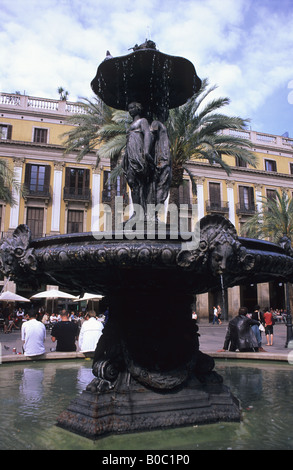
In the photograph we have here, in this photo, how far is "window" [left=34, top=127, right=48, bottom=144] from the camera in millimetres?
32750

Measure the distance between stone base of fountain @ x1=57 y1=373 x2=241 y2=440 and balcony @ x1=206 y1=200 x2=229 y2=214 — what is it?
3372 centimetres

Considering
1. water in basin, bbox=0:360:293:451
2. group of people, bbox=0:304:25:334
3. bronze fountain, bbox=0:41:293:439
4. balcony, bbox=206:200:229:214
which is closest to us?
water in basin, bbox=0:360:293:451

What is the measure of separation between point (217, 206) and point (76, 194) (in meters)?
12.9

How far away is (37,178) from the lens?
3259 cm

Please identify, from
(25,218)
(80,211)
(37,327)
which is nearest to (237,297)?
(80,211)

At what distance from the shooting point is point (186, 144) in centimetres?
1602

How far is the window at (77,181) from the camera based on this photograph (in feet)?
109

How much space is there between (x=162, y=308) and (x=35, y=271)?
3.93 feet

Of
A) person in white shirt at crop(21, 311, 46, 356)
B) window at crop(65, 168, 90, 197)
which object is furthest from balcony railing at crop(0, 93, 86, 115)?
person in white shirt at crop(21, 311, 46, 356)

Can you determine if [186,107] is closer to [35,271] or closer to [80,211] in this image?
[35,271]

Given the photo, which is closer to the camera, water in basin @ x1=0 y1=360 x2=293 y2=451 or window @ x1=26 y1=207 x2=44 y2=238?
water in basin @ x1=0 y1=360 x2=293 y2=451

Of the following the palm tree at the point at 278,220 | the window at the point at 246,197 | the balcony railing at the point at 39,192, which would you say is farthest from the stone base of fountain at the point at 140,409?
the window at the point at 246,197

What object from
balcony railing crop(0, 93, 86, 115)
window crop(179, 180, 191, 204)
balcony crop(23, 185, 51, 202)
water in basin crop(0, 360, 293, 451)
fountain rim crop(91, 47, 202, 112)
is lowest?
water in basin crop(0, 360, 293, 451)

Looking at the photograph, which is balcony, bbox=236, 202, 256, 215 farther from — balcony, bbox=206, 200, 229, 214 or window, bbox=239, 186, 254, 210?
balcony, bbox=206, 200, 229, 214
